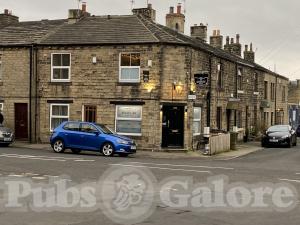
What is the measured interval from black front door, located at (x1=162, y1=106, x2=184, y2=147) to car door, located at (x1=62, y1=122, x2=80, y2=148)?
217 inches

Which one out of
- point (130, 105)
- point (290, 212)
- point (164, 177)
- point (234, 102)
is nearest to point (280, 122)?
point (234, 102)

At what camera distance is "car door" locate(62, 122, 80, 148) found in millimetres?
24453

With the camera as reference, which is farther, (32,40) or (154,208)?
(32,40)

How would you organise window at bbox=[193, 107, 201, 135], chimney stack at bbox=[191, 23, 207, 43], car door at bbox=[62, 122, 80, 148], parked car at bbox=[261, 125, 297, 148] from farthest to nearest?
chimney stack at bbox=[191, 23, 207, 43] < parked car at bbox=[261, 125, 297, 148] < window at bbox=[193, 107, 201, 135] < car door at bbox=[62, 122, 80, 148]

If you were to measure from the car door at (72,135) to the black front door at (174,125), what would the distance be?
550cm

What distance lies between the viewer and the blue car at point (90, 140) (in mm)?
23812

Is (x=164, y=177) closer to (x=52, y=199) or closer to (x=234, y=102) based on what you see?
(x=52, y=199)

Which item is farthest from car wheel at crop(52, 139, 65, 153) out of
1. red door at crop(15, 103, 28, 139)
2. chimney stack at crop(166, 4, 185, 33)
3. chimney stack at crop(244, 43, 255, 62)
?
chimney stack at crop(244, 43, 255, 62)

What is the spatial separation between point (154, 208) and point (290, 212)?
116 inches

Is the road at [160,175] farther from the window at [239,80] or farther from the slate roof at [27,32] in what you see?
the window at [239,80]

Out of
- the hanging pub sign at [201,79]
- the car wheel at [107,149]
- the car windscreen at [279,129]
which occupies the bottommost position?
the car wheel at [107,149]

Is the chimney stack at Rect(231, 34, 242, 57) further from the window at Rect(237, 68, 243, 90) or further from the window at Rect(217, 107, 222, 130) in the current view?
the window at Rect(217, 107, 222, 130)

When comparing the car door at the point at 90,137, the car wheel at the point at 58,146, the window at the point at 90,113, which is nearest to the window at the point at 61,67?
the window at the point at 90,113

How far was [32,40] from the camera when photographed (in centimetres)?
3089
